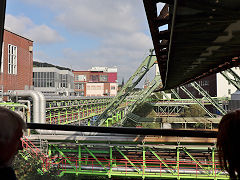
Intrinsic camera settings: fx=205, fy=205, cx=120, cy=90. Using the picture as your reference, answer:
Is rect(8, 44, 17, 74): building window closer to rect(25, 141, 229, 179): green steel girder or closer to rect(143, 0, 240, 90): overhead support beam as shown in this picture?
rect(25, 141, 229, 179): green steel girder

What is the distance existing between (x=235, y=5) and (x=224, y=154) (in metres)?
0.92

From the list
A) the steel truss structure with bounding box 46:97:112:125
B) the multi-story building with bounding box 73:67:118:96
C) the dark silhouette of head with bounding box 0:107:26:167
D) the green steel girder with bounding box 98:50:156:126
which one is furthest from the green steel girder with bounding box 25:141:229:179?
the multi-story building with bounding box 73:67:118:96

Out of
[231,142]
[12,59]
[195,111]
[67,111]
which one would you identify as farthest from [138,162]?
[195,111]

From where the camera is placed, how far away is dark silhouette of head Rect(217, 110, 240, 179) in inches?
21.7

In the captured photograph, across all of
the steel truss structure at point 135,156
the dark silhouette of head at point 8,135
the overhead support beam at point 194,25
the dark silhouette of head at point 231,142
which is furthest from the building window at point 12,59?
the dark silhouette of head at point 231,142

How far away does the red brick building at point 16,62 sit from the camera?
15634 millimetres

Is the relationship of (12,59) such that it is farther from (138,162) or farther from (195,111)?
(195,111)

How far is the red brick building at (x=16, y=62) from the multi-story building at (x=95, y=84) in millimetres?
24026

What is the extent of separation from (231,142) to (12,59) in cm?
1889

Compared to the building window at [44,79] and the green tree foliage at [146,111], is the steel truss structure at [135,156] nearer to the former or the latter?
the green tree foliage at [146,111]

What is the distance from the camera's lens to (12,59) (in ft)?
55.4

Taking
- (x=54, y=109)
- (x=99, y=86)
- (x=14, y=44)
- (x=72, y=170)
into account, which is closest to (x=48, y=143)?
(x=72, y=170)

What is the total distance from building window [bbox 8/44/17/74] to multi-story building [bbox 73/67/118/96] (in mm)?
26585

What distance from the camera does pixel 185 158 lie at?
267 inches
